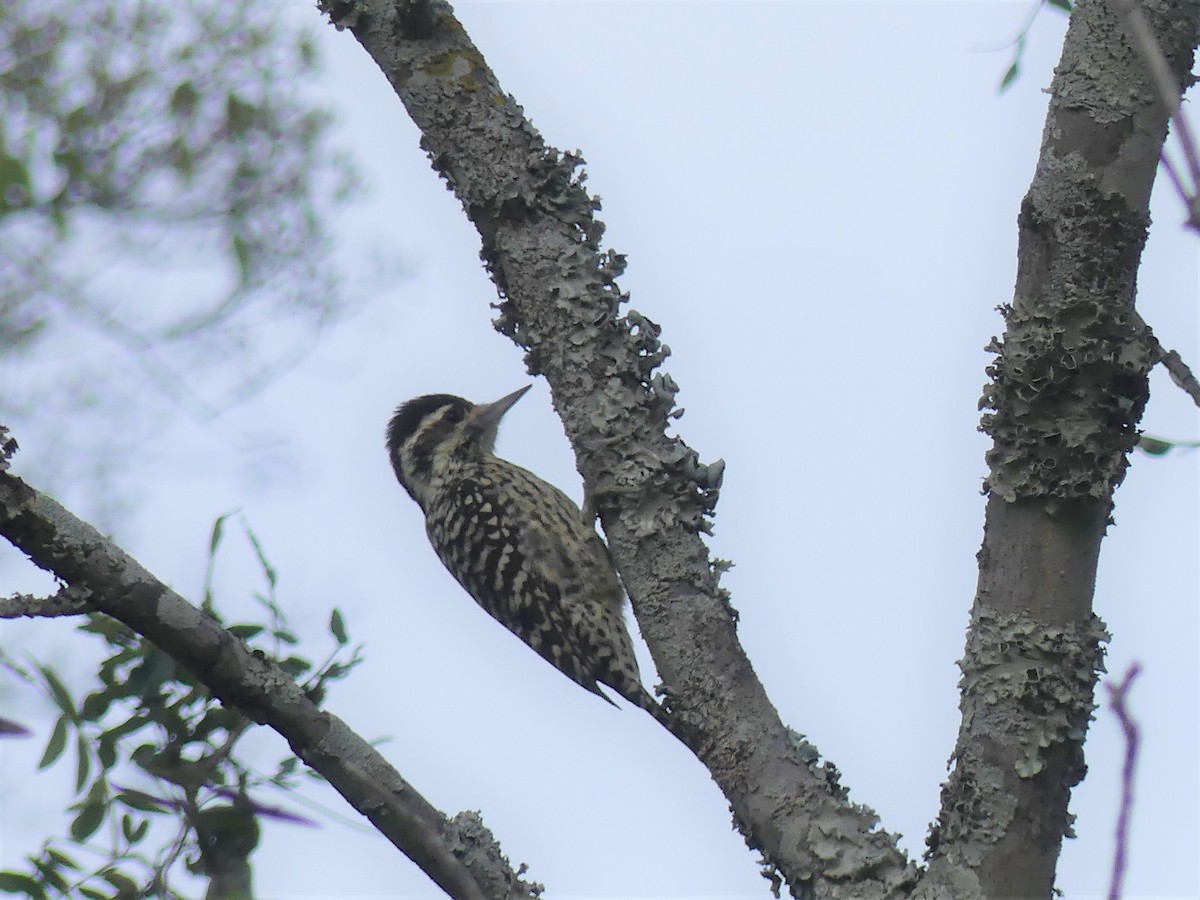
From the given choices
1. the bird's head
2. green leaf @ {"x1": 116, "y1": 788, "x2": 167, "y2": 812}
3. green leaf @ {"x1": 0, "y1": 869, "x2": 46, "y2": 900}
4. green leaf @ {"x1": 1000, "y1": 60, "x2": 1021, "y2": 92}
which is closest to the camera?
green leaf @ {"x1": 116, "y1": 788, "x2": 167, "y2": 812}

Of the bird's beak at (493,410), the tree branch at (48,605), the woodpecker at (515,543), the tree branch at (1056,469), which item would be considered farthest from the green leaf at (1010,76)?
the bird's beak at (493,410)

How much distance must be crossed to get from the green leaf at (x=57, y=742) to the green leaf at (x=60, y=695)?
1 cm

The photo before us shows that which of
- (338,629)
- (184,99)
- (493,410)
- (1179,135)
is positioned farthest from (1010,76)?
(184,99)

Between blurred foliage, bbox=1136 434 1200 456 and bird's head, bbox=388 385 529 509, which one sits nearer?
blurred foliage, bbox=1136 434 1200 456

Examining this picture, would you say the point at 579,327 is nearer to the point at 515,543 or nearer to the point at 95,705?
the point at 95,705

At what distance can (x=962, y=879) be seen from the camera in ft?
7.31

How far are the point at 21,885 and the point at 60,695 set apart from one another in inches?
11.0

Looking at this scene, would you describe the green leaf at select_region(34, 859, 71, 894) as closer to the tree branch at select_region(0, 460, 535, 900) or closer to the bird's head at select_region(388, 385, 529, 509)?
the tree branch at select_region(0, 460, 535, 900)

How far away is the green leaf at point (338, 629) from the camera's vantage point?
2.55m

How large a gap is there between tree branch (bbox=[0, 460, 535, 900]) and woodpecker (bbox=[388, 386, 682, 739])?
1.95 meters

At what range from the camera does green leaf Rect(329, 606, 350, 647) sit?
2.55 meters

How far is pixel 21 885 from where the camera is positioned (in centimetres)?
221

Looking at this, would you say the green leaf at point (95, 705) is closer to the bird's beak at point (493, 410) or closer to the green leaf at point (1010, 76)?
the green leaf at point (1010, 76)

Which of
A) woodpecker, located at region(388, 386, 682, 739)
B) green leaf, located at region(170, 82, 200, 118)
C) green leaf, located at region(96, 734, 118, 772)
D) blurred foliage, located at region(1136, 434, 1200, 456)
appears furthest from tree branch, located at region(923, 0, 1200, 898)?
green leaf, located at region(170, 82, 200, 118)
